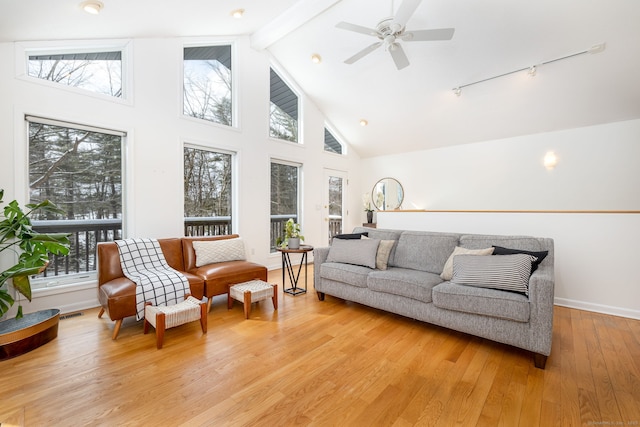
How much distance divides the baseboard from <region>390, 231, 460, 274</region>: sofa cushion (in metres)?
1.55

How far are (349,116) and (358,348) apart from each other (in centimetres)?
452

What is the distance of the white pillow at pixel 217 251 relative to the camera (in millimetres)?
3415

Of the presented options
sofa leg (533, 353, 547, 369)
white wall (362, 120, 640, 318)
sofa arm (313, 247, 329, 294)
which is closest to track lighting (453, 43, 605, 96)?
white wall (362, 120, 640, 318)

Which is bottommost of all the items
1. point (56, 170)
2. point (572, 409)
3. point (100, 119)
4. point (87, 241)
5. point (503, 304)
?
point (572, 409)

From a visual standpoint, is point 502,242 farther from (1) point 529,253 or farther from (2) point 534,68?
(2) point 534,68

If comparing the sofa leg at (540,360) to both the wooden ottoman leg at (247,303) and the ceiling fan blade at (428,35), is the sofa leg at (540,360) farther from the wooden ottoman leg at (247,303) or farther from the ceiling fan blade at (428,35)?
the ceiling fan blade at (428,35)

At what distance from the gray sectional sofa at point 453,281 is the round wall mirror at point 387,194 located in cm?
278

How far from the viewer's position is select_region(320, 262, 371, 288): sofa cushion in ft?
9.84

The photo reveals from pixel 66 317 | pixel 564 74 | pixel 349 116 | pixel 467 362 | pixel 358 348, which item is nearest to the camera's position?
pixel 467 362

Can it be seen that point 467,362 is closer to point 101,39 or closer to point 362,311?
point 362,311

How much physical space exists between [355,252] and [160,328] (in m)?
1.98

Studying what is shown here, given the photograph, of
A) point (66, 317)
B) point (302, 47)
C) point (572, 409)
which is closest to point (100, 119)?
point (66, 317)

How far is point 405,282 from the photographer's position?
105 inches

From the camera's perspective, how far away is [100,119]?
321 cm
